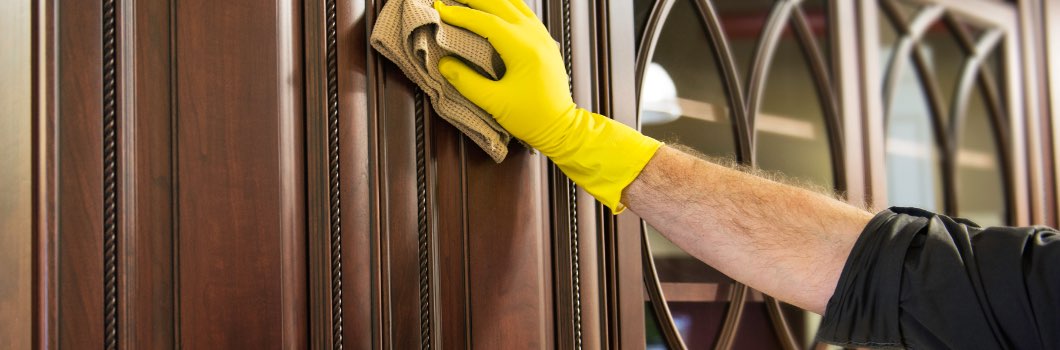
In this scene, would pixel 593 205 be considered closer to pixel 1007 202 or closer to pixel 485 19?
pixel 485 19

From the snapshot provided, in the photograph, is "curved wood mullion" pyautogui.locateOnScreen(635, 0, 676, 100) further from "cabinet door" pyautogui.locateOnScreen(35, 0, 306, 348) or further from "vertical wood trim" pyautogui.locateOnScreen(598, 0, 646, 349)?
"cabinet door" pyautogui.locateOnScreen(35, 0, 306, 348)

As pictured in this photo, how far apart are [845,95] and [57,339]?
1156 millimetres

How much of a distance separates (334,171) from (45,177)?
24 cm

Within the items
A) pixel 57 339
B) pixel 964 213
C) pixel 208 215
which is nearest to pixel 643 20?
pixel 208 215

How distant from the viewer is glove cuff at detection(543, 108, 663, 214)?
94 centimetres

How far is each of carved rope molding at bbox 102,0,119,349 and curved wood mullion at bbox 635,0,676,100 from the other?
2.02ft

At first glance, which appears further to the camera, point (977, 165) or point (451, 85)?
point (977, 165)

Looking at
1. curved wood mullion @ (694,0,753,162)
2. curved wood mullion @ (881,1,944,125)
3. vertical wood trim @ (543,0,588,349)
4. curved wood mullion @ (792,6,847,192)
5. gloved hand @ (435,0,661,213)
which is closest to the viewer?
gloved hand @ (435,0,661,213)

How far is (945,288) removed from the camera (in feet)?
2.68

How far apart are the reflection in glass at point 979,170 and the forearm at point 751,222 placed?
872 mm

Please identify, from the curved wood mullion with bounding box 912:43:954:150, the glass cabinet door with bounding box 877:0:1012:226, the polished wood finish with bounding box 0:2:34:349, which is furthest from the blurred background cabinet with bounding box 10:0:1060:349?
the curved wood mullion with bounding box 912:43:954:150

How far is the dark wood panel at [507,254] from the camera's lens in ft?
3.12

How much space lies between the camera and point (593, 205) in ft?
3.43

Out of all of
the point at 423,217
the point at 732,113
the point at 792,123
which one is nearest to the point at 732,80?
the point at 732,113
